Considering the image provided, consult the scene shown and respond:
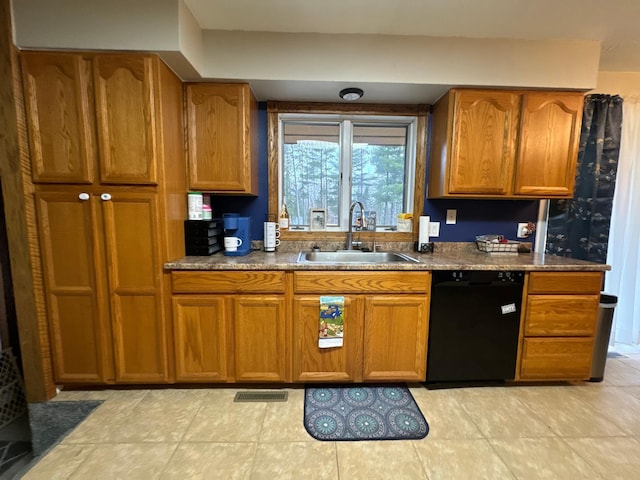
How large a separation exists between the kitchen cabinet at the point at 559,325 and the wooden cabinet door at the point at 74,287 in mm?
2795

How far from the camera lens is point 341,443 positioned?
145 centimetres

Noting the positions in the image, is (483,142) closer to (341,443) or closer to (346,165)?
(346,165)

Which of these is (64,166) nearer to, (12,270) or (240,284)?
(12,270)

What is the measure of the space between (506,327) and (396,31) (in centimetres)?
213

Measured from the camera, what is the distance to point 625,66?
2.20 metres

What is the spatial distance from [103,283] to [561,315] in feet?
9.89

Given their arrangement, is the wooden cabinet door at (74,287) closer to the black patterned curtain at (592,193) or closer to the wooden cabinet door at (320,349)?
the wooden cabinet door at (320,349)

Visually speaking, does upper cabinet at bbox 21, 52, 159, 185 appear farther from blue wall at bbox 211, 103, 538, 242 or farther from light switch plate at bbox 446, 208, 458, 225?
light switch plate at bbox 446, 208, 458, 225

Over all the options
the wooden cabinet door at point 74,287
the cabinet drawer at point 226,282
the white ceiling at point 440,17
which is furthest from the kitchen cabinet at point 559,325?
the wooden cabinet door at point 74,287

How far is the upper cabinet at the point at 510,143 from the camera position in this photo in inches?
77.4

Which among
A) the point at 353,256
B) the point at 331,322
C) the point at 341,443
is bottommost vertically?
the point at 341,443

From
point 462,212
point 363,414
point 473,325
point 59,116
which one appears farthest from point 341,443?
point 59,116

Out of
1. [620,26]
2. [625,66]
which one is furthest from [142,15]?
[625,66]

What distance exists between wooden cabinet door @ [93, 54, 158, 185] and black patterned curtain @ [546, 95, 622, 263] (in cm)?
313
